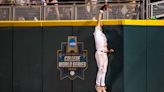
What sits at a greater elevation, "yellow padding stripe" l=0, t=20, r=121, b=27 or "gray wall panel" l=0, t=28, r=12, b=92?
"yellow padding stripe" l=0, t=20, r=121, b=27

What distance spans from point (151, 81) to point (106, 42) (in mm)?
1977

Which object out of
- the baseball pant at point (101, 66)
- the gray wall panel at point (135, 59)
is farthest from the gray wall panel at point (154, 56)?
the baseball pant at point (101, 66)

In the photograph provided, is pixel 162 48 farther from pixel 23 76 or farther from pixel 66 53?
pixel 23 76

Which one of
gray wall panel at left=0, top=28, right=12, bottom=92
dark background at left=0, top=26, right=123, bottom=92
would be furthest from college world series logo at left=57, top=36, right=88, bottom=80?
gray wall panel at left=0, top=28, right=12, bottom=92

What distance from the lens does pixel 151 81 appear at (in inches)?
756

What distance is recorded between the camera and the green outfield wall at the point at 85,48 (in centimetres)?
1888

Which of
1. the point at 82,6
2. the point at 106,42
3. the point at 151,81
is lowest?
the point at 151,81

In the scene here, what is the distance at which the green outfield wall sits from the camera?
1888 centimetres

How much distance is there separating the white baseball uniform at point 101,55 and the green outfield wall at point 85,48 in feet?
0.68

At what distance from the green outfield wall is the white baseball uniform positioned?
208mm

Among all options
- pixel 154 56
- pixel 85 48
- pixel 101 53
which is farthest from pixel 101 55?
pixel 154 56

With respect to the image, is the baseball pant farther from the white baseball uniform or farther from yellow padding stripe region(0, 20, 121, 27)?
yellow padding stripe region(0, 20, 121, 27)

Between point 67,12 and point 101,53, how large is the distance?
6.88 ft

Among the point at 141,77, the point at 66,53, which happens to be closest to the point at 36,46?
the point at 66,53
